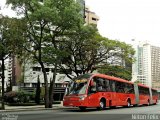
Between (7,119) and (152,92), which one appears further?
(152,92)

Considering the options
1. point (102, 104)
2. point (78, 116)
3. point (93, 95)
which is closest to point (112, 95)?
point (102, 104)

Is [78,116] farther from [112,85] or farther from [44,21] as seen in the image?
[44,21]

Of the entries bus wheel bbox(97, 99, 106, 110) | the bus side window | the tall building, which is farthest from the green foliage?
the tall building

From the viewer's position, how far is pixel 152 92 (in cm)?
4644

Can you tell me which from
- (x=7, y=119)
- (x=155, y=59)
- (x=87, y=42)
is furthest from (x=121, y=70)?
(x=155, y=59)

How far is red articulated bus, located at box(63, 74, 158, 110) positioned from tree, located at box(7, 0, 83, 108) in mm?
4294

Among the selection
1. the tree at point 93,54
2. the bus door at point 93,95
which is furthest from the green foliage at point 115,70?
the bus door at point 93,95

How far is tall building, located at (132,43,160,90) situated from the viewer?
79.6 meters

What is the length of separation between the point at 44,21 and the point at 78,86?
6704 millimetres

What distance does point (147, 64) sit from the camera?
90062mm

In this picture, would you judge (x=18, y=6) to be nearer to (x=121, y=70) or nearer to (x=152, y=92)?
(x=121, y=70)

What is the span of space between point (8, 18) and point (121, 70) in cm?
2084

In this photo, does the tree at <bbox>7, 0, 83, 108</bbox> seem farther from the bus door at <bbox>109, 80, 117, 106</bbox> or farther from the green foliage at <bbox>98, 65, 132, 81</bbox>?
the green foliage at <bbox>98, 65, 132, 81</bbox>

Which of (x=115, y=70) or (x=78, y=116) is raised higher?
(x=115, y=70)
